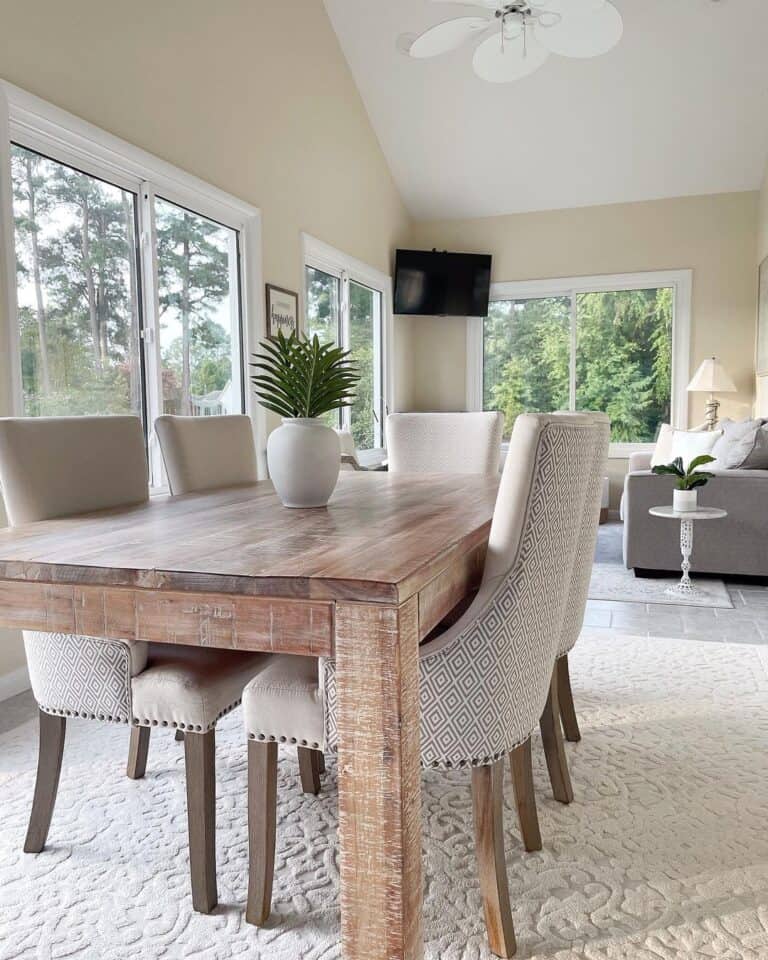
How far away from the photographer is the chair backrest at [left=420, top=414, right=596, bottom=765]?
53.1 inches

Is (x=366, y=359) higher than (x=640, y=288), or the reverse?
(x=640, y=288)

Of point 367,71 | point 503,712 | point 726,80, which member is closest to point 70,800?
point 503,712

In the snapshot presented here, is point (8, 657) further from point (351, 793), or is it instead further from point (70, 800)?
point (351, 793)

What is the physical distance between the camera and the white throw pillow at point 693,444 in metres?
5.21

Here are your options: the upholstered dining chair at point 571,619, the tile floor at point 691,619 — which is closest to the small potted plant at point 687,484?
the tile floor at point 691,619

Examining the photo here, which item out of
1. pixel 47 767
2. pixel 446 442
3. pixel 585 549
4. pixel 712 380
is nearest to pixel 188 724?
pixel 47 767

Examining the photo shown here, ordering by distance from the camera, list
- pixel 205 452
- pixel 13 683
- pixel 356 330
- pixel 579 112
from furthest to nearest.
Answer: pixel 356 330 → pixel 579 112 → pixel 13 683 → pixel 205 452

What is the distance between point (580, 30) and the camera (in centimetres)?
338

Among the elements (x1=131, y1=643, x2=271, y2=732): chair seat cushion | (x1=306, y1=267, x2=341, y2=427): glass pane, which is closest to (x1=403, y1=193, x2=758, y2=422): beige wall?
(x1=306, y1=267, x2=341, y2=427): glass pane

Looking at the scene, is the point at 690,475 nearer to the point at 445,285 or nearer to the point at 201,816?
the point at 201,816

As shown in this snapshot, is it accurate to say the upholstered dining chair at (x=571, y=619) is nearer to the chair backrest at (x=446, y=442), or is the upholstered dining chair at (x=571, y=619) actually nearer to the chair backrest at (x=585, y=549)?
the chair backrest at (x=585, y=549)

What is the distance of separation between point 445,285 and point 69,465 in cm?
576

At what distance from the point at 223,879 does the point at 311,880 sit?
191 millimetres

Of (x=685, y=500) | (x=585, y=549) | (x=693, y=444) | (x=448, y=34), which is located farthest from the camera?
(x=693, y=444)
